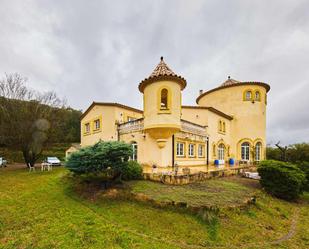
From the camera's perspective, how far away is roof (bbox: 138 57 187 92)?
12.6 m

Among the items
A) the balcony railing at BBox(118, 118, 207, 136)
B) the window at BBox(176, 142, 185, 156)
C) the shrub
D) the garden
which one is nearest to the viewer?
the garden

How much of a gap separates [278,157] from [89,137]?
27.0m

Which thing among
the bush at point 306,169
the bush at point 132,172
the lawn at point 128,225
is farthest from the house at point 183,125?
the bush at point 306,169

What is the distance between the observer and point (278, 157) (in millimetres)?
27062

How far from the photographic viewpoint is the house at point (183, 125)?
42.4 feet

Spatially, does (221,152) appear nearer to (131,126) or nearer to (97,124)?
(131,126)

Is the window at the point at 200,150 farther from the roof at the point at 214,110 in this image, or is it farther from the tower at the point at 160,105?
the tower at the point at 160,105

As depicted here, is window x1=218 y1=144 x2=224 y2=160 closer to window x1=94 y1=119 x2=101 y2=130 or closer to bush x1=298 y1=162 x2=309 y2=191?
bush x1=298 y1=162 x2=309 y2=191

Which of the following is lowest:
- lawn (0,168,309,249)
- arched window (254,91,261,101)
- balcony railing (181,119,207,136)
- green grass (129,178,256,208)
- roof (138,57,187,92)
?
lawn (0,168,309,249)

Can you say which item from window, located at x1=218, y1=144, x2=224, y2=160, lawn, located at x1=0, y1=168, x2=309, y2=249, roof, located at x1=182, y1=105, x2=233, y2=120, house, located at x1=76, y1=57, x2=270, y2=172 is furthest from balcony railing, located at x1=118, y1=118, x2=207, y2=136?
lawn, located at x1=0, y1=168, x2=309, y2=249

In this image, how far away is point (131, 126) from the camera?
49.7ft

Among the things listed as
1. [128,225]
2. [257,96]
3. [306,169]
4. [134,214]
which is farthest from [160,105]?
[257,96]

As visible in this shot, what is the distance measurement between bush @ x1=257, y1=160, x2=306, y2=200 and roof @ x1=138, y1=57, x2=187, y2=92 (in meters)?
8.96

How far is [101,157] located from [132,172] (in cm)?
286
